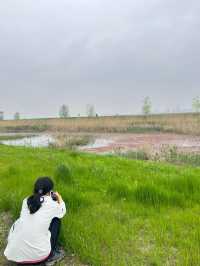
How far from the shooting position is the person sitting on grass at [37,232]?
266 centimetres

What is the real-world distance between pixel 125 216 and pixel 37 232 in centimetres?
141

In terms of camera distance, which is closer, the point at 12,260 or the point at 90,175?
the point at 12,260

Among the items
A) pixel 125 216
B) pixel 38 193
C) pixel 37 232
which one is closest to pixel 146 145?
pixel 125 216

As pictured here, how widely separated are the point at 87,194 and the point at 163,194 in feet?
3.77

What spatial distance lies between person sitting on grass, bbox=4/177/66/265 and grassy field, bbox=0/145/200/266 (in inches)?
13.8

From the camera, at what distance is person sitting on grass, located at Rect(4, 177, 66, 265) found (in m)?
2.66

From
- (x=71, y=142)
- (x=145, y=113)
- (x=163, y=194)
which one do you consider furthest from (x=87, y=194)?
(x=145, y=113)

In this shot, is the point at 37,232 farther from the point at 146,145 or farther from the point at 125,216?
the point at 146,145

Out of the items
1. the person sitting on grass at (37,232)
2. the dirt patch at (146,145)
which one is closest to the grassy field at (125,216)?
the person sitting on grass at (37,232)

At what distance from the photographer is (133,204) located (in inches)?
163

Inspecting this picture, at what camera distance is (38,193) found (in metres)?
2.95

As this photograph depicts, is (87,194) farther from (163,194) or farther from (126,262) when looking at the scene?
(126,262)

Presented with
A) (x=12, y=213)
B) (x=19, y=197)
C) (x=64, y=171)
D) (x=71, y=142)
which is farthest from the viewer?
(x=71, y=142)

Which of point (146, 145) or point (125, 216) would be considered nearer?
point (125, 216)
